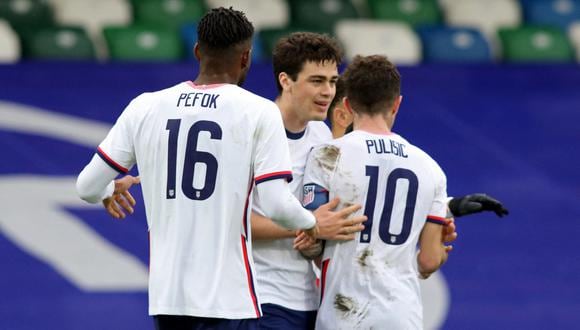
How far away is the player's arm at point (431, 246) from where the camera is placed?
182 inches

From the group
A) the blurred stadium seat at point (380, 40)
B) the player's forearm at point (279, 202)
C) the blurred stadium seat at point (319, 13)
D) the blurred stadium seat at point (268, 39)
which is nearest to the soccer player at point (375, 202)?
the player's forearm at point (279, 202)

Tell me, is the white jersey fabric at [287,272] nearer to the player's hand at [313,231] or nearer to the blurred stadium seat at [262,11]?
the player's hand at [313,231]

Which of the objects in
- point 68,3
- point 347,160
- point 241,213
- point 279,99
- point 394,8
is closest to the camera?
point 241,213

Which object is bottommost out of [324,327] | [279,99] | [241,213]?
[324,327]

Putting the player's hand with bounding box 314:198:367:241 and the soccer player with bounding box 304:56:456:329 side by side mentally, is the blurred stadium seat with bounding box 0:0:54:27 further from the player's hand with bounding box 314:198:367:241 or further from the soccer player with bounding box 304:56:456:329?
the player's hand with bounding box 314:198:367:241

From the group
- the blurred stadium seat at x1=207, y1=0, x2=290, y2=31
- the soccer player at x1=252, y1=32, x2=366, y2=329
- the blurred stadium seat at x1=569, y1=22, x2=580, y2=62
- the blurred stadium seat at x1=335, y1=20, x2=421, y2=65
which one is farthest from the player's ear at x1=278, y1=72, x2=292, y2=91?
the blurred stadium seat at x1=569, y1=22, x2=580, y2=62

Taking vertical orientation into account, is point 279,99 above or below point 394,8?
below

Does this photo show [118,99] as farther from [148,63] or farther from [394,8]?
[394,8]

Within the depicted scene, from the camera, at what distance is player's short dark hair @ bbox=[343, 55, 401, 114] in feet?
14.9

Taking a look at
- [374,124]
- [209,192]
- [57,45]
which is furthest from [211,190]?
[57,45]

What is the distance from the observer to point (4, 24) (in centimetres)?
845

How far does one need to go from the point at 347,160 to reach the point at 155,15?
5176 mm

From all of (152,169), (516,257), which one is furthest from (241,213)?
(516,257)

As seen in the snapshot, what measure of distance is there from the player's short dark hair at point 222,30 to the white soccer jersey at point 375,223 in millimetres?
603
